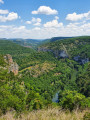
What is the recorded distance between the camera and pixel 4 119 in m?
4.44

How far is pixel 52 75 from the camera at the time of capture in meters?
66.9

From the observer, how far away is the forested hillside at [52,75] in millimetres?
27219

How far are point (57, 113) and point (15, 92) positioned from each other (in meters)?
19.5

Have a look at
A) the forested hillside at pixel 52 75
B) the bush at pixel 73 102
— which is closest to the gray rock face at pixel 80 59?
the forested hillside at pixel 52 75

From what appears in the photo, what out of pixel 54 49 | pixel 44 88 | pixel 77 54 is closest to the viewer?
pixel 44 88

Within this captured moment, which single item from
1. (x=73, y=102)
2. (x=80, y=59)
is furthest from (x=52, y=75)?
(x=80, y=59)

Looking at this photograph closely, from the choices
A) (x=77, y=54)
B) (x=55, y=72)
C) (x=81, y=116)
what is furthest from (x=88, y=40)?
(x=81, y=116)

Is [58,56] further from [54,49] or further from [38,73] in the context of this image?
[38,73]

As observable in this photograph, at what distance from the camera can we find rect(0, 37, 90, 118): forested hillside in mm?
27219

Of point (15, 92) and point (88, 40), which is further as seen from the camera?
point (88, 40)

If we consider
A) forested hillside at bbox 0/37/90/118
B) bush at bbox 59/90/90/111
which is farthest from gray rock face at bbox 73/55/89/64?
bush at bbox 59/90/90/111

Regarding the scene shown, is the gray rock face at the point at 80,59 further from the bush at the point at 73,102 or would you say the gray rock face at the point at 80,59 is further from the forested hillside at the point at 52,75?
the bush at the point at 73,102

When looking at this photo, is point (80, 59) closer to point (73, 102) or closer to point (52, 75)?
point (52, 75)

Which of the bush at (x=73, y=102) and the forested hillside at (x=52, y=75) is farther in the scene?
the forested hillside at (x=52, y=75)
